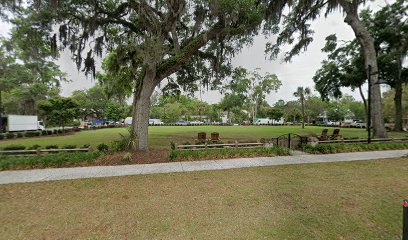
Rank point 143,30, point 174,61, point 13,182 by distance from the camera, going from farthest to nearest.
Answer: point 143,30, point 174,61, point 13,182

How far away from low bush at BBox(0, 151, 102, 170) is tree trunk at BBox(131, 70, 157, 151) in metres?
1.97

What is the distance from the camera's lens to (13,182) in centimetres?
618

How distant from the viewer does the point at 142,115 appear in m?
9.82

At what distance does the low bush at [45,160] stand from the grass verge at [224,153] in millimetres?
3844

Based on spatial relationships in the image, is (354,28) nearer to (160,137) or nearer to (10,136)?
(160,137)

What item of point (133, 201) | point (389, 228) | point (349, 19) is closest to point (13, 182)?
point (133, 201)

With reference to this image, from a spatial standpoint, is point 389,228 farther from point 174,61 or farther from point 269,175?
point 174,61

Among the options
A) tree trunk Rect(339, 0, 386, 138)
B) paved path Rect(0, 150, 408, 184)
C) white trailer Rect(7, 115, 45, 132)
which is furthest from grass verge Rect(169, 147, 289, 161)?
white trailer Rect(7, 115, 45, 132)

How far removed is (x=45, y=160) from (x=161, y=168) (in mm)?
5103

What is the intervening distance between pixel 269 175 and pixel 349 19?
15145 millimetres

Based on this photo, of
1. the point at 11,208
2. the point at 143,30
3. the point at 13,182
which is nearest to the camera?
the point at 11,208

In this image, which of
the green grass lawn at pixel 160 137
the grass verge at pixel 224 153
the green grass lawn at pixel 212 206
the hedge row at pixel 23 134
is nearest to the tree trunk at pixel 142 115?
the grass verge at pixel 224 153

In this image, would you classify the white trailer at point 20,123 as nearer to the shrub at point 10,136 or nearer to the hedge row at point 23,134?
the hedge row at point 23,134

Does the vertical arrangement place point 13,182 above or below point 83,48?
below
